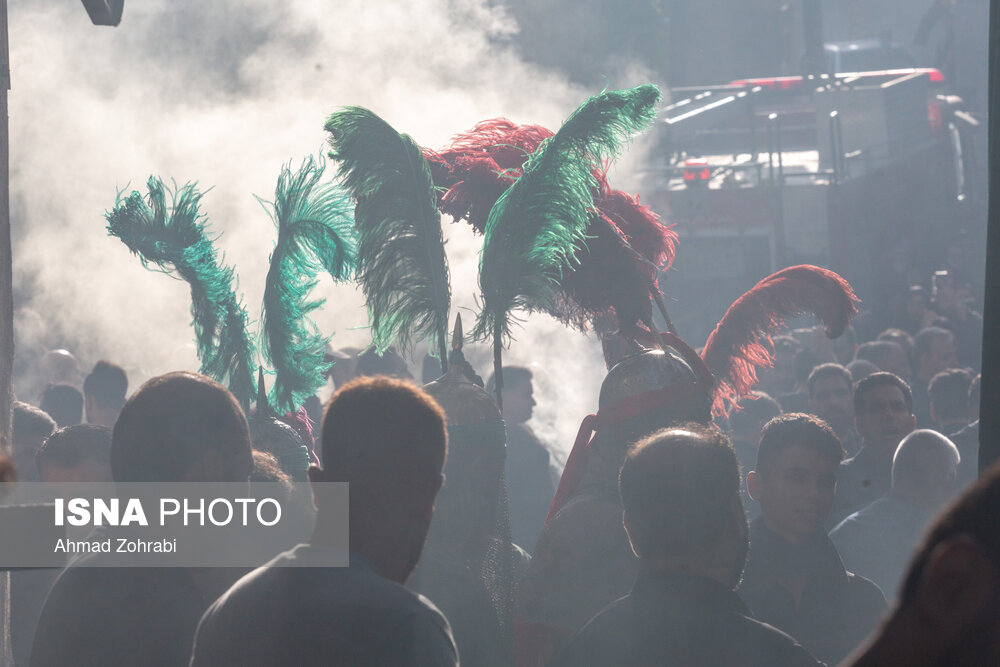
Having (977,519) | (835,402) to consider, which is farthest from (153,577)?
(835,402)

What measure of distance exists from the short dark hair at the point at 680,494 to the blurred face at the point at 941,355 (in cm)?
508

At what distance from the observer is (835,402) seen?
588cm

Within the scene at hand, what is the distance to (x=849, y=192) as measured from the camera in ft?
47.7

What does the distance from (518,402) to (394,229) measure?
3.01 meters

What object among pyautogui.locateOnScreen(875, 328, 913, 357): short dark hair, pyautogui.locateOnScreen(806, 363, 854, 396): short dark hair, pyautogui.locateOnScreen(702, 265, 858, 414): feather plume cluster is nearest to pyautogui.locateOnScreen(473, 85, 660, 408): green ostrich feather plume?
pyautogui.locateOnScreen(702, 265, 858, 414): feather plume cluster

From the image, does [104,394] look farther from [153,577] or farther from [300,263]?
[153,577]

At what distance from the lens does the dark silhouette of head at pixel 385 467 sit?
181cm

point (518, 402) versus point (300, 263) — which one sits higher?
point (300, 263)

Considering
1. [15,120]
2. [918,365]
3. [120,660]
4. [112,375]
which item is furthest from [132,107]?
[120,660]

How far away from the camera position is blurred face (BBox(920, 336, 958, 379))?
22.5 ft

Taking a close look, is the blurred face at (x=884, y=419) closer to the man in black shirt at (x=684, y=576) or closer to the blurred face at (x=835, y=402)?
the blurred face at (x=835, y=402)

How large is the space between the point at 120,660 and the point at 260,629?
0.61 meters

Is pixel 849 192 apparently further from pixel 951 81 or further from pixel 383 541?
pixel 383 541

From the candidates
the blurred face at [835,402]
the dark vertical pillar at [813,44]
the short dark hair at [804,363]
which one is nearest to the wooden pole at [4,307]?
the blurred face at [835,402]
